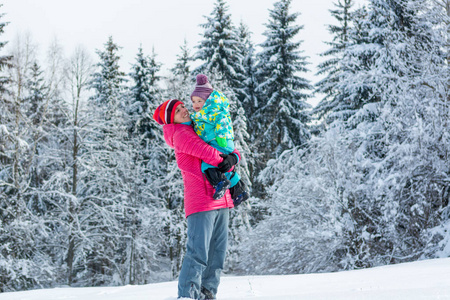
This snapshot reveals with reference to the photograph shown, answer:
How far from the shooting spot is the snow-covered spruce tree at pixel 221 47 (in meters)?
23.8

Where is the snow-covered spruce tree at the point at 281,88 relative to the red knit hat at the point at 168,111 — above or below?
above

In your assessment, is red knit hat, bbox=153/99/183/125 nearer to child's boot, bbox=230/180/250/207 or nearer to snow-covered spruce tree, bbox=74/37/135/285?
child's boot, bbox=230/180/250/207

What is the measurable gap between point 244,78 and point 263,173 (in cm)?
1216

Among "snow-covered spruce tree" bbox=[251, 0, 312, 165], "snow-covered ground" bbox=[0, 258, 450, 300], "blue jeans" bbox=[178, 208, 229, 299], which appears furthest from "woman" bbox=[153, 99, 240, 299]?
"snow-covered spruce tree" bbox=[251, 0, 312, 165]

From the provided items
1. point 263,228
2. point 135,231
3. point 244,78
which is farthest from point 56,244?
point 244,78

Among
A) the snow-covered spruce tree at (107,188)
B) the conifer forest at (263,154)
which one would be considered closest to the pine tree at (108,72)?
the conifer forest at (263,154)

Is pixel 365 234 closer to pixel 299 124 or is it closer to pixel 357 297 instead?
pixel 357 297

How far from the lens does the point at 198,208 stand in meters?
3.22

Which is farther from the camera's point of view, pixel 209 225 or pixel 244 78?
pixel 244 78

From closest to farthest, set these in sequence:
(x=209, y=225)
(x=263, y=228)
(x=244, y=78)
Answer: (x=209, y=225), (x=263, y=228), (x=244, y=78)

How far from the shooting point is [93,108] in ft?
68.4

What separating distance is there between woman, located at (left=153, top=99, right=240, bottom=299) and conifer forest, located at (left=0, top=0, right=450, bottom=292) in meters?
6.26

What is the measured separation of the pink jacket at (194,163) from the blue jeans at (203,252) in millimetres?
67

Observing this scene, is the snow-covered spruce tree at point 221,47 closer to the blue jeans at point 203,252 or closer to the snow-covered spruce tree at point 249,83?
the snow-covered spruce tree at point 249,83
